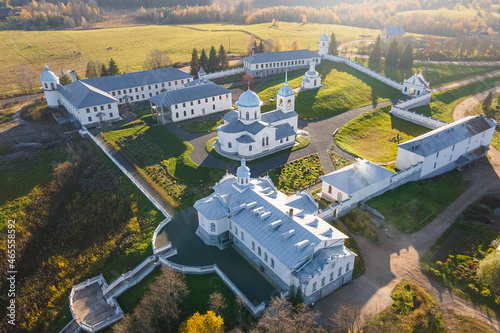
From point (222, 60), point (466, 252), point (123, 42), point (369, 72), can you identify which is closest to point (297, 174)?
point (466, 252)

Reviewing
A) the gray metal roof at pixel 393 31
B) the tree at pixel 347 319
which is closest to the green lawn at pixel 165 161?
the tree at pixel 347 319

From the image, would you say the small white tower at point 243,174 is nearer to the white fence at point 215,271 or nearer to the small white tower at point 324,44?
the white fence at point 215,271

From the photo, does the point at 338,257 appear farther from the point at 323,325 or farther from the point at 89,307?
the point at 89,307

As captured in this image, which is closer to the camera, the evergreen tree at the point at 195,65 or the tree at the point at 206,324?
the tree at the point at 206,324

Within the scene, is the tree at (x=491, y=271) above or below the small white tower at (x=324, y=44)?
below

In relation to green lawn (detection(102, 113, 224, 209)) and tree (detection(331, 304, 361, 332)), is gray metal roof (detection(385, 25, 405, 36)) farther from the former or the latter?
tree (detection(331, 304, 361, 332))

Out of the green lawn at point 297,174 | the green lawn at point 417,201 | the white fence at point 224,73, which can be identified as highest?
the white fence at point 224,73

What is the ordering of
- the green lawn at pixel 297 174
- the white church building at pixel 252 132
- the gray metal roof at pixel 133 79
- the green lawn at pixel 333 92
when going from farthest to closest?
the gray metal roof at pixel 133 79
the green lawn at pixel 333 92
the white church building at pixel 252 132
the green lawn at pixel 297 174

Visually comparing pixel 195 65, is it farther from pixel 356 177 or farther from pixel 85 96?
pixel 356 177
